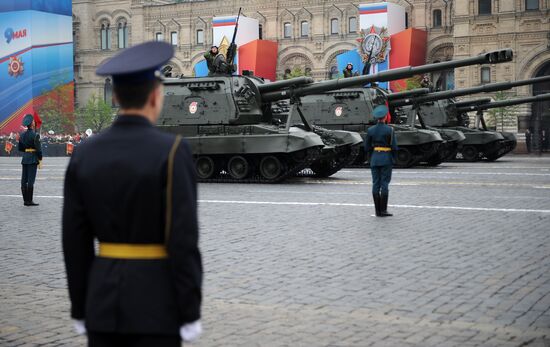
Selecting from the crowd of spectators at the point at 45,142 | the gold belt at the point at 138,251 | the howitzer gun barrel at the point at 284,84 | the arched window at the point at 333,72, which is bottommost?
the gold belt at the point at 138,251

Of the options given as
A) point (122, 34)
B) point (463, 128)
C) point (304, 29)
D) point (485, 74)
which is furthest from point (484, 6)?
point (122, 34)

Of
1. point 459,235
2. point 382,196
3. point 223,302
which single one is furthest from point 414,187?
point 223,302

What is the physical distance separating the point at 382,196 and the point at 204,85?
36.1 feet

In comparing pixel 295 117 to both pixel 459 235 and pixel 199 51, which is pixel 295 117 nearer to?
pixel 459 235

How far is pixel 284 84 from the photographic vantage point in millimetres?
23297

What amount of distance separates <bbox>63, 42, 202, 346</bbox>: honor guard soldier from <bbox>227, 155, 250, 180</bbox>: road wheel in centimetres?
1891

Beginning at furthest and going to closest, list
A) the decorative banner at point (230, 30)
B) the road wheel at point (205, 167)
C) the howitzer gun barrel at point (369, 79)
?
the decorative banner at point (230, 30) → the road wheel at point (205, 167) → the howitzer gun barrel at point (369, 79)

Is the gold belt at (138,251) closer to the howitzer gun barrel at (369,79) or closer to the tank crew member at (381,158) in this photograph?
the tank crew member at (381,158)

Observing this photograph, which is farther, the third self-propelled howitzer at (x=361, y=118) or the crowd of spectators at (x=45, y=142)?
the crowd of spectators at (x=45, y=142)

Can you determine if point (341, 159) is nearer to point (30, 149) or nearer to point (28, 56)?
point (30, 149)

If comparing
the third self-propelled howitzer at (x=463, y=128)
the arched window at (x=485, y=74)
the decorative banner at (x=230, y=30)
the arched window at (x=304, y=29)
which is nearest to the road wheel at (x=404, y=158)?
the third self-propelled howitzer at (x=463, y=128)

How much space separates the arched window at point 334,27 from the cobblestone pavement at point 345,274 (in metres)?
53.7

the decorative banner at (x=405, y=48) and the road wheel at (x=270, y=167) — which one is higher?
the decorative banner at (x=405, y=48)

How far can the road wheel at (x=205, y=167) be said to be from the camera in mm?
22969
